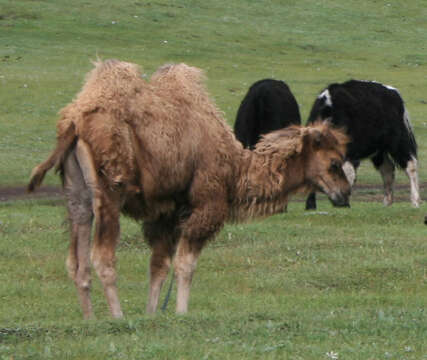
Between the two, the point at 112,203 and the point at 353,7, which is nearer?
the point at 112,203

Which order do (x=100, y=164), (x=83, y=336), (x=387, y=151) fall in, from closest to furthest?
1. (x=83, y=336)
2. (x=100, y=164)
3. (x=387, y=151)

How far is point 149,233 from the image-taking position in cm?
A: 920

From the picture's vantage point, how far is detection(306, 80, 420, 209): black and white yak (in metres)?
16.2

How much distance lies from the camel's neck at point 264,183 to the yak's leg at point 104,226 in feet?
4.37

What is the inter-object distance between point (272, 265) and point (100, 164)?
345cm

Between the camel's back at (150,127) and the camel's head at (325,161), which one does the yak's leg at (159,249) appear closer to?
the camel's back at (150,127)

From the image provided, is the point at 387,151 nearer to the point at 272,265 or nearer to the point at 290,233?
the point at 290,233

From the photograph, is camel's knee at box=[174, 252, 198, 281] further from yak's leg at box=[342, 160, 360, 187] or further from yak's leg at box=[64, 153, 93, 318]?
yak's leg at box=[342, 160, 360, 187]

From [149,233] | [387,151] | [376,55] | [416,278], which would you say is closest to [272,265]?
[416,278]

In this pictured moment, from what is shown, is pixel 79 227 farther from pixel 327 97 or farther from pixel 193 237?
pixel 327 97

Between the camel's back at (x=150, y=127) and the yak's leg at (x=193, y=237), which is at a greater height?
the camel's back at (x=150, y=127)

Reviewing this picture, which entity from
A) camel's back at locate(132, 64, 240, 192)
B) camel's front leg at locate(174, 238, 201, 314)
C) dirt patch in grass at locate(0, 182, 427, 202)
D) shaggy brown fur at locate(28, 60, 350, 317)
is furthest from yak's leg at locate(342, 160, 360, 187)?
camel's front leg at locate(174, 238, 201, 314)

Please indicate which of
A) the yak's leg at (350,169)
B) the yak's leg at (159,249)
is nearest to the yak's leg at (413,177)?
the yak's leg at (350,169)

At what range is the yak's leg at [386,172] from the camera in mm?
17516
